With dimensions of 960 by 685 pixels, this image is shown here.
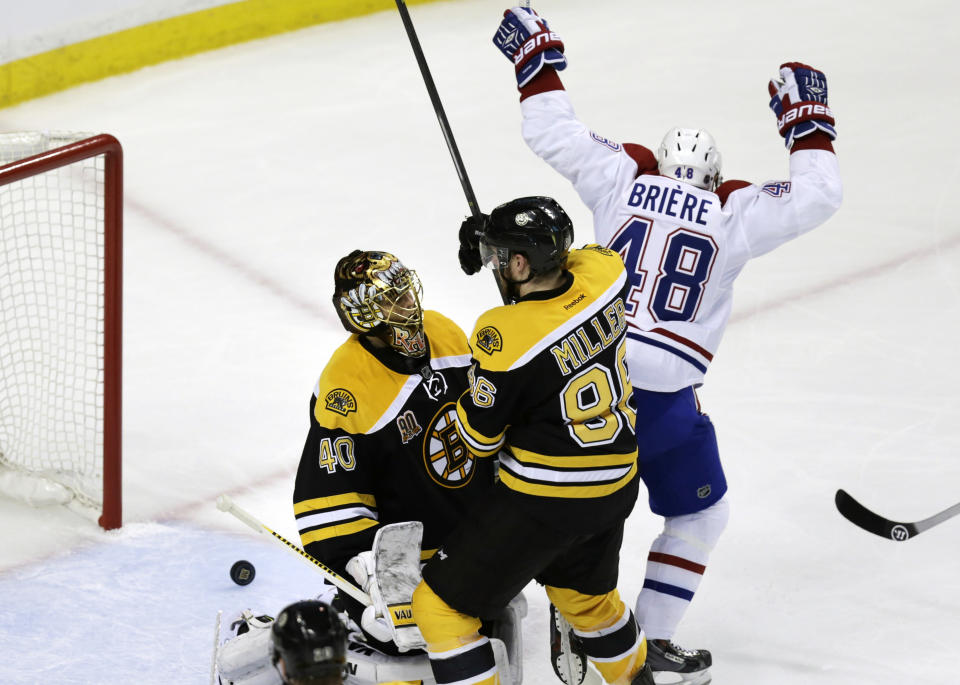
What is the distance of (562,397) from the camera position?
2.28m

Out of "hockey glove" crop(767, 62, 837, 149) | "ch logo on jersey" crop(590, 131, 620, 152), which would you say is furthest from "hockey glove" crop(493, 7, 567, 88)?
"hockey glove" crop(767, 62, 837, 149)

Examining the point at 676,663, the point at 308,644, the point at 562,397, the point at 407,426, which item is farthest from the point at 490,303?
the point at 308,644

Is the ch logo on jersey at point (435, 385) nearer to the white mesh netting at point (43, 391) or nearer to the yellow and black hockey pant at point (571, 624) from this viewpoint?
the yellow and black hockey pant at point (571, 624)

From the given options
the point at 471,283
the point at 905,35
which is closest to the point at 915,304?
the point at 471,283

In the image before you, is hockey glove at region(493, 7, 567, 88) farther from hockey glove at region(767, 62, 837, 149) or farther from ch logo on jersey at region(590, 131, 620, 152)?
hockey glove at region(767, 62, 837, 149)

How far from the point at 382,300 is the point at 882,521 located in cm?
148

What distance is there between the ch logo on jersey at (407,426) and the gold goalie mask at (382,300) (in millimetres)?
108

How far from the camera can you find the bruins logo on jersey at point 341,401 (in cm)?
235

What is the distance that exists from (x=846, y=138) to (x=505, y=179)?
1417 mm

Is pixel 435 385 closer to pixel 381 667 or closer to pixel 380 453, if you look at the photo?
pixel 380 453

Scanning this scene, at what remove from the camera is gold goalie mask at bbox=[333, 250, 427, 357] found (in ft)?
7.68

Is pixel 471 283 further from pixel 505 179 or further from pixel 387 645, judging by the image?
pixel 387 645

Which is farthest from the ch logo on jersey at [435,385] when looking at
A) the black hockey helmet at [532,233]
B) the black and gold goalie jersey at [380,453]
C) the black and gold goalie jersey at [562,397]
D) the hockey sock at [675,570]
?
the hockey sock at [675,570]

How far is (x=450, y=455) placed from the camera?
2484 millimetres
